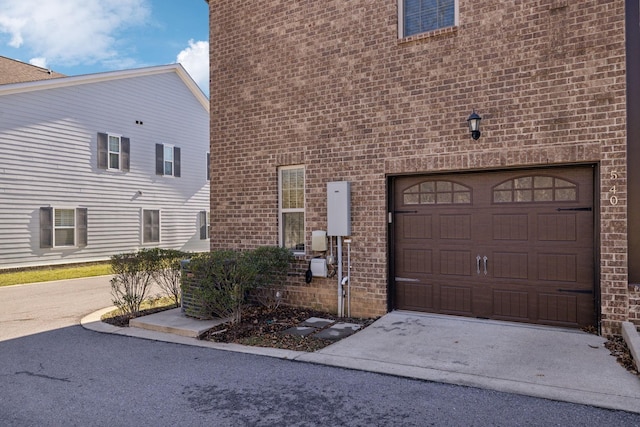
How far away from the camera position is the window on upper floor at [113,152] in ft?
56.9

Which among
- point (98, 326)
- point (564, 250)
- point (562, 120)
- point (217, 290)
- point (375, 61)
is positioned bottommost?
point (98, 326)

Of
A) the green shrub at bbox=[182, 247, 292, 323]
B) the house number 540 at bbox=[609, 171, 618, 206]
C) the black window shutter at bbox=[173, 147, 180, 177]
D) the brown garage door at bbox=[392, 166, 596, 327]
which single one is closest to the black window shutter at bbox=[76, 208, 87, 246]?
the black window shutter at bbox=[173, 147, 180, 177]

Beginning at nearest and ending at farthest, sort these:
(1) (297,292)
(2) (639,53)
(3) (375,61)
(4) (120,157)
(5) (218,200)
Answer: (2) (639,53) → (3) (375,61) → (1) (297,292) → (5) (218,200) → (4) (120,157)

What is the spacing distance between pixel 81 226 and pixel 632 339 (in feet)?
55.2

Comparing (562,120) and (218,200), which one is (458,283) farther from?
(218,200)

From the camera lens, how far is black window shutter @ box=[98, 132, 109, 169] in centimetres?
1727

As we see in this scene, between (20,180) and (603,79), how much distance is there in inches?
638

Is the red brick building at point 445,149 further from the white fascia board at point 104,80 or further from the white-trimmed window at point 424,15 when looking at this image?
the white fascia board at point 104,80

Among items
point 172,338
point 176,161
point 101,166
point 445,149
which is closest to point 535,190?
point 445,149

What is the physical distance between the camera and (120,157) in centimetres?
1791

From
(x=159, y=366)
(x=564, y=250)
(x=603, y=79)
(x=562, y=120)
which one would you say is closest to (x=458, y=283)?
(x=564, y=250)

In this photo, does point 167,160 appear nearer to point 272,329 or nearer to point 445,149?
point 272,329

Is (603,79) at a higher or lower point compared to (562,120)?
higher

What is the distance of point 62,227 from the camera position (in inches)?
638
